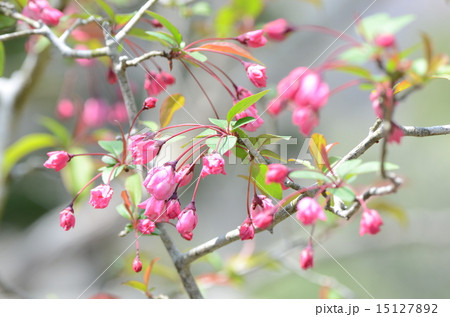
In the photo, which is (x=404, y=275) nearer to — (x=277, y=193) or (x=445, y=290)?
(x=445, y=290)

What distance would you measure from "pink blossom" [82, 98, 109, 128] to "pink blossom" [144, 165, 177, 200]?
3.01 ft

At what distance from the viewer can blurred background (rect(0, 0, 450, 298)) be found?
1.35m

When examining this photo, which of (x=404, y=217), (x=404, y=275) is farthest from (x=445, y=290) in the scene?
(x=404, y=217)

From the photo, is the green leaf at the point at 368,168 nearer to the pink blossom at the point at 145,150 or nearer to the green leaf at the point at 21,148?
the pink blossom at the point at 145,150

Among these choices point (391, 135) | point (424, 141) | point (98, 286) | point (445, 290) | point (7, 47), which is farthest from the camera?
point (424, 141)

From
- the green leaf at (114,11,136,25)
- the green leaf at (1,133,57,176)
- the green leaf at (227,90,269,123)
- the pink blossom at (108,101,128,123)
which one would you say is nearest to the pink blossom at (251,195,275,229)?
the green leaf at (227,90,269,123)

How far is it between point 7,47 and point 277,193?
2.14 metres

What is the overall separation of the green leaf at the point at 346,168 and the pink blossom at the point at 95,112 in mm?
1041

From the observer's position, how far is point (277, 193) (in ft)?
2.23

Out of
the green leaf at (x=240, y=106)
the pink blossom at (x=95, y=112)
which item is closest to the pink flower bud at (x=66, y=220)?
the green leaf at (x=240, y=106)

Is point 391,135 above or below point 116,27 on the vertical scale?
below

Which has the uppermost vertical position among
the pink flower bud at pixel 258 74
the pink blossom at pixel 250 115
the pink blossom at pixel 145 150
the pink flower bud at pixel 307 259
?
the pink flower bud at pixel 258 74

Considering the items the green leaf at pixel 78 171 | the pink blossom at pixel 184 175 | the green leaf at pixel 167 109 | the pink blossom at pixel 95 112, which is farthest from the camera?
the pink blossom at pixel 95 112

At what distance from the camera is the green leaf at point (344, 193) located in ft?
1.86
